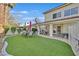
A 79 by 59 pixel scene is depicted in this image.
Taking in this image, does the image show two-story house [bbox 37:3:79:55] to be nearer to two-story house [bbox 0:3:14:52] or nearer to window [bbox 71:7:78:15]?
window [bbox 71:7:78:15]

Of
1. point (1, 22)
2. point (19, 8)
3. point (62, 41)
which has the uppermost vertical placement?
point (19, 8)

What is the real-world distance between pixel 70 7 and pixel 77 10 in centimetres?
23

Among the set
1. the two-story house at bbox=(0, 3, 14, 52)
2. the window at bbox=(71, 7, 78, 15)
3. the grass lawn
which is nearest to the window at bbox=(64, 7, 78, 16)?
the window at bbox=(71, 7, 78, 15)

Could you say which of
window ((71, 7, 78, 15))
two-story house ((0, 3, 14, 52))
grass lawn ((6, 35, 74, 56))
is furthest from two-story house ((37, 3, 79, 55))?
two-story house ((0, 3, 14, 52))

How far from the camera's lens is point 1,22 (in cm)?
550

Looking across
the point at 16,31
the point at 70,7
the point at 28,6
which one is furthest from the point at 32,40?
the point at 70,7

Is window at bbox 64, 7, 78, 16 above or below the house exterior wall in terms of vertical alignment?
above

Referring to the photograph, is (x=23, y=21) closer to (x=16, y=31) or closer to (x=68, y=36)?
(x=16, y=31)

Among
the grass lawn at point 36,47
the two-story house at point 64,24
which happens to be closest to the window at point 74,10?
the two-story house at point 64,24

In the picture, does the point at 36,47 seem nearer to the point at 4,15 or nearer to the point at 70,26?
the point at 70,26

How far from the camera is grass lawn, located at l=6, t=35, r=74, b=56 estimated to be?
546 cm

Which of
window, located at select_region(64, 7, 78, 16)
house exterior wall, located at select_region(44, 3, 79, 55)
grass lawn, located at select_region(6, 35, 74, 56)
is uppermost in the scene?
window, located at select_region(64, 7, 78, 16)

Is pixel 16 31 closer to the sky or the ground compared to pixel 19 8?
closer to the ground

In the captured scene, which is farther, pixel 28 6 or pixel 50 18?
pixel 50 18
